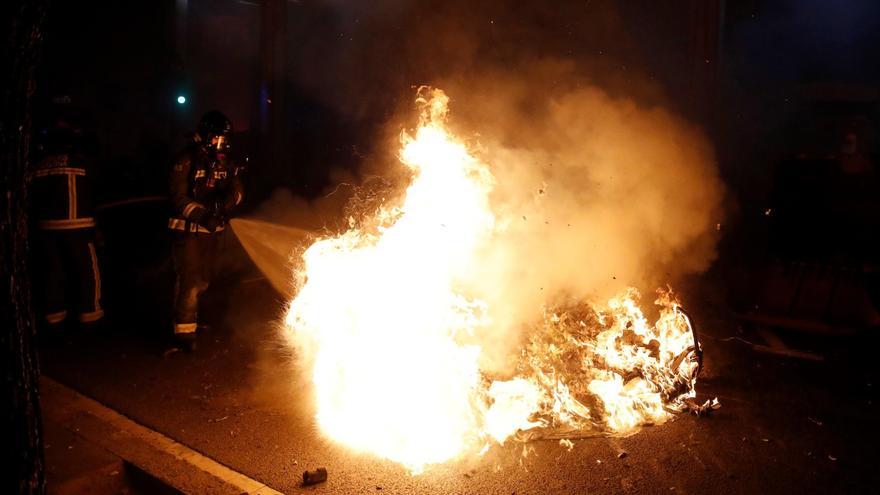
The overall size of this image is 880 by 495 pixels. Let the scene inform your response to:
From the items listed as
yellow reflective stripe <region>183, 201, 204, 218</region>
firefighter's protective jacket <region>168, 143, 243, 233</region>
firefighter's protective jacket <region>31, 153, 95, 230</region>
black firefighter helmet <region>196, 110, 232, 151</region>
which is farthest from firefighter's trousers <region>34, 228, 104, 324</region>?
black firefighter helmet <region>196, 110, 232, 151</region>

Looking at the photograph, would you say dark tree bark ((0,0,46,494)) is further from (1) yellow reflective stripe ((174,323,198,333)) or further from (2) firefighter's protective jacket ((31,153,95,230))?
(2) firefighter's protective jacket ((31,153,95,230))

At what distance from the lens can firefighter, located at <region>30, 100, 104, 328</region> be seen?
680cm

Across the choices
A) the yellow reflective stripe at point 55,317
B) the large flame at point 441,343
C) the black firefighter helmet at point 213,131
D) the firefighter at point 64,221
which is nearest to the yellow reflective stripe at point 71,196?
the firefighter at point 64,221

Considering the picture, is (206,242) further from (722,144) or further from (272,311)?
(722,144)

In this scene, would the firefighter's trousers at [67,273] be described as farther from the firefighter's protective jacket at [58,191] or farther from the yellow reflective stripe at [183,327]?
the yellow reflective stripe at [183,327]

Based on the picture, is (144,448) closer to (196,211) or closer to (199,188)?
(196,211)

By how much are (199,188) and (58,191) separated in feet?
5.38

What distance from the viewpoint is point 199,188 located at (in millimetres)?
6488

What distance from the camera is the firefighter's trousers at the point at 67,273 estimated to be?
270 inches

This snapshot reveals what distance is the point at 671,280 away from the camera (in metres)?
8.38

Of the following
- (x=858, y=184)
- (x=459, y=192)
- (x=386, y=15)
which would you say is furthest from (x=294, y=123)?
(x=858, y=184)

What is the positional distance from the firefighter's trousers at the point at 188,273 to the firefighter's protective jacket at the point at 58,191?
1384mm

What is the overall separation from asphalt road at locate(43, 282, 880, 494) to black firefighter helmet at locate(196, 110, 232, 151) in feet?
7.02

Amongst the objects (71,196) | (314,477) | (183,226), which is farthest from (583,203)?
(71,196)
